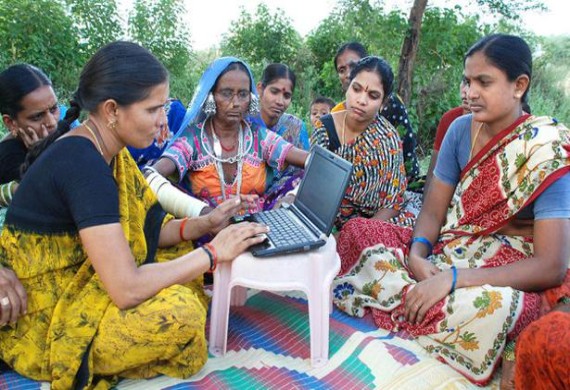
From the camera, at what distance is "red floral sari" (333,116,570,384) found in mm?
2270

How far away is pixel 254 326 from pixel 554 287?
1.50 meters

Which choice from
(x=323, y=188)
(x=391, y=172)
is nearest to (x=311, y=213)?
(x=323, y=188)

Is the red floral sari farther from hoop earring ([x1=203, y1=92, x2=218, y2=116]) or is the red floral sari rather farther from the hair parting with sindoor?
the hair parting with sindoor

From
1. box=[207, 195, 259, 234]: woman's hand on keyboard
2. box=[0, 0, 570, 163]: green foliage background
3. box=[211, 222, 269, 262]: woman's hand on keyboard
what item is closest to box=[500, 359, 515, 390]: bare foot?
box=[211, 222, 269, 262]: woman's hand on keyboard

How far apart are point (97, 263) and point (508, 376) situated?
1.72 meters

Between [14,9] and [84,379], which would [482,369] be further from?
[14,9]

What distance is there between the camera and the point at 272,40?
11.0 m

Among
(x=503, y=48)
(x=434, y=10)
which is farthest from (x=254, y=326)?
(x=434, y=10)

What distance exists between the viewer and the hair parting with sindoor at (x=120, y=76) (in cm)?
200

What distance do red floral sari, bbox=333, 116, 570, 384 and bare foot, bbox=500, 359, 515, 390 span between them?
8cm

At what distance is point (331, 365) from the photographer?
237 centimetres

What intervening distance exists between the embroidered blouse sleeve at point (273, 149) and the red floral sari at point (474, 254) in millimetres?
647

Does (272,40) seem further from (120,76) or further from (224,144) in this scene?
(120,76)

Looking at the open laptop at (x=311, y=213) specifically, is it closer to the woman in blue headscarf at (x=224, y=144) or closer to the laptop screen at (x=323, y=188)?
the laptop screen at (x=323, y=188)
